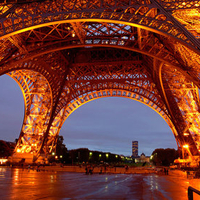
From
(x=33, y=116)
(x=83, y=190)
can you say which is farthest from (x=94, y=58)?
(x=83, y=190)

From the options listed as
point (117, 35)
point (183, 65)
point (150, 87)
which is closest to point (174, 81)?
point (150, 87)

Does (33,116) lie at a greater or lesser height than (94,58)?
lesser

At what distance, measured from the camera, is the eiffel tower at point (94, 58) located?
698 inches

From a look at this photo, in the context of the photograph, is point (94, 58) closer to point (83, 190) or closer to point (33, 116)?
point (33, 116)

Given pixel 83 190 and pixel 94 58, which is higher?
pixel 94 58

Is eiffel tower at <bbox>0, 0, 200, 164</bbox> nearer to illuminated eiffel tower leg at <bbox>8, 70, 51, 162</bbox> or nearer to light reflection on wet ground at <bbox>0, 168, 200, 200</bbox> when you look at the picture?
illuminated eiffel tower leg at <bbox>8, 70, 51, 162</bbox>

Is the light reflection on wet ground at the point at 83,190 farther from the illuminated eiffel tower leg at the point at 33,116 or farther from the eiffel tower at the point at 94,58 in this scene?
the illuminated eiffel tower leg at the point at 33,116

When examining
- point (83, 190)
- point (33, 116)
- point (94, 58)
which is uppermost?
point (94, 58)

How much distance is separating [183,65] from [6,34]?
14895 millimetres

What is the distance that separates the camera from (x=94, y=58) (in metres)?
42.2

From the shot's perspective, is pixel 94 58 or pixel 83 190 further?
pixel 94 58

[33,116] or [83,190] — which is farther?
[33,116]

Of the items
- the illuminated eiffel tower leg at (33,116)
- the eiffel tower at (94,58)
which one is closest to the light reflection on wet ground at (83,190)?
the eiffel tower at (94,58)

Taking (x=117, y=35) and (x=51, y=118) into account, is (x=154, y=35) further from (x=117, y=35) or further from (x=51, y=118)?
(x=51, y=118)
